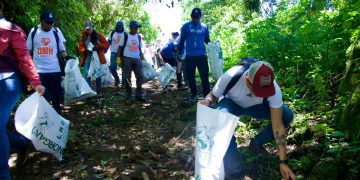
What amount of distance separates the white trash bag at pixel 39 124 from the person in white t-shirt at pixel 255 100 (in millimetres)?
1580

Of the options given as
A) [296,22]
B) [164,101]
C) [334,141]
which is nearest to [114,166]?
[334,141]

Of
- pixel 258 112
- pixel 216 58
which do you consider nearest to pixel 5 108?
pixel 258 112

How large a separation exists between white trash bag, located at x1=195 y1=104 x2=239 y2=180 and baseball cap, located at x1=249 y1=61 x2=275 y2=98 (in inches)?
11.9

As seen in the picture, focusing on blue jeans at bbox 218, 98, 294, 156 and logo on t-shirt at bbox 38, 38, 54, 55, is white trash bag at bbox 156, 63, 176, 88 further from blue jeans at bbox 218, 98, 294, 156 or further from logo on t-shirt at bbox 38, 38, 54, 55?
blue jeans at bbox 218, 98, 294, 156

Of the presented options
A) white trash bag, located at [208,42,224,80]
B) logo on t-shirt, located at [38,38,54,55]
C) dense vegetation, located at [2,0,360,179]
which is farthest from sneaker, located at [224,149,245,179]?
white trash bag, located at [208,42,224,80]

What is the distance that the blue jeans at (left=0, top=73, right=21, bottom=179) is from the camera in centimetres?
287

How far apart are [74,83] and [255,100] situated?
3060mm

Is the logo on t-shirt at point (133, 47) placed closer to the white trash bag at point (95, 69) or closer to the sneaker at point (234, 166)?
the white trash bag at point (95, 69)

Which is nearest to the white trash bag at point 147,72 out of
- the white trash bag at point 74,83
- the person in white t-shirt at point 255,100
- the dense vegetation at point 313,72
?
the dense vegetation at point 313,72

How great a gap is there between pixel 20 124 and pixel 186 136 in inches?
87.0

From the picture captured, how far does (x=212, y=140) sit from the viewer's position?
2.85 m

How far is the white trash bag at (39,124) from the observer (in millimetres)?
3246

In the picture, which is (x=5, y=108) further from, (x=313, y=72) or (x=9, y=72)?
(x=313, y=72)

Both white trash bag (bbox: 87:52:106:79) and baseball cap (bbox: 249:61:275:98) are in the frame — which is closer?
baseball cap (bbox: 249:61:275:98)
